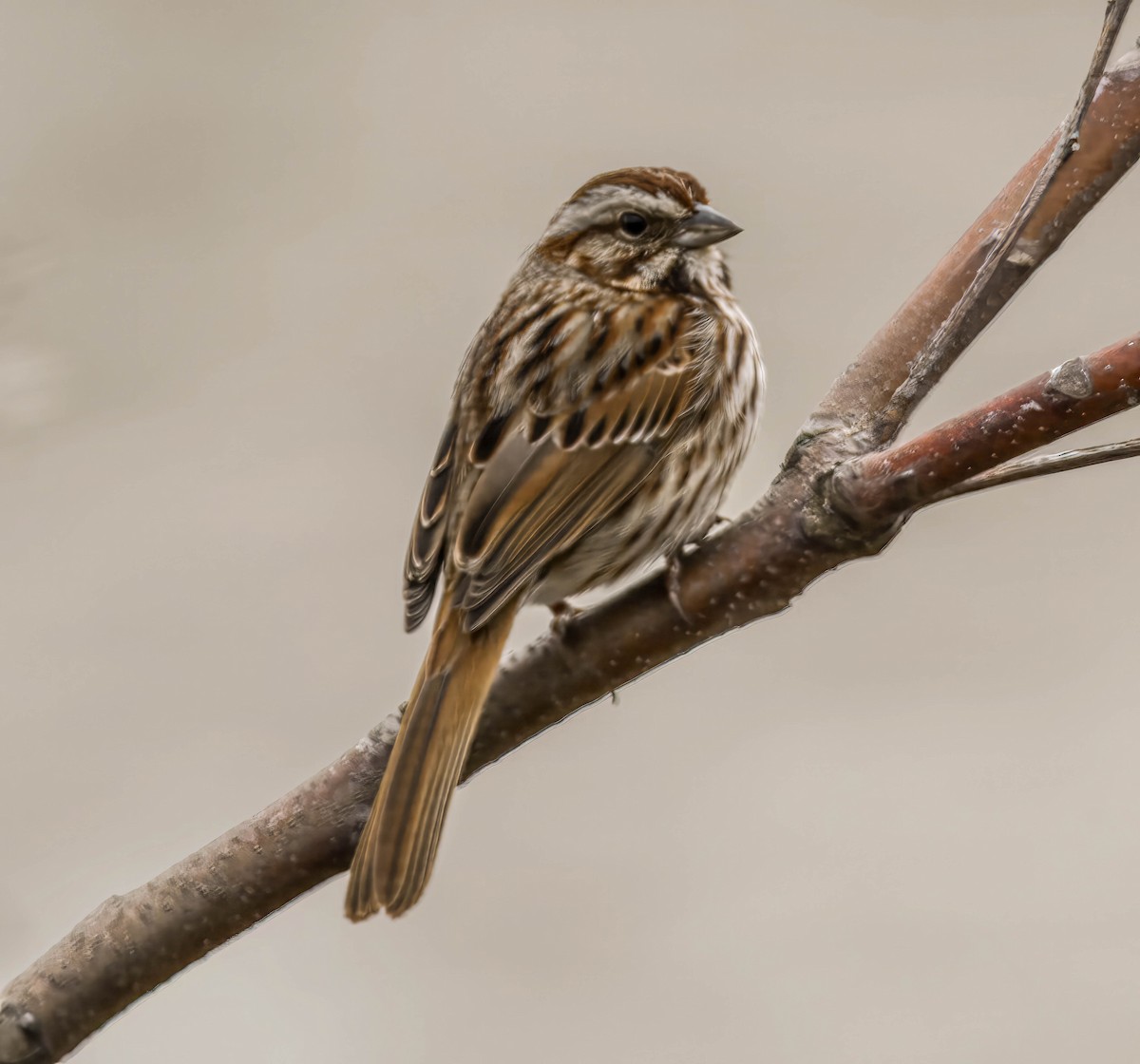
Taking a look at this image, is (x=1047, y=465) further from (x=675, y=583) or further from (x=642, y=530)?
(x=642, y=530)

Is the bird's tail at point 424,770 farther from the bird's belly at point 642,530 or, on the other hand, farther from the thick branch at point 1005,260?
the thick branch at point 1005,260

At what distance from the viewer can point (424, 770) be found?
4.93 ft

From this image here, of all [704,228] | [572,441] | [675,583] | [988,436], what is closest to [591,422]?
[572,441]

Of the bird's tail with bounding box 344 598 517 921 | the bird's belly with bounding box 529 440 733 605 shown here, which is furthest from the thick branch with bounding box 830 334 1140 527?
the bird's belly with bounding box 529 440 733 605

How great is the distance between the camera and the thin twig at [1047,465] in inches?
46.7

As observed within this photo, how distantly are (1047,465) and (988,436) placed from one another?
0.29 ft

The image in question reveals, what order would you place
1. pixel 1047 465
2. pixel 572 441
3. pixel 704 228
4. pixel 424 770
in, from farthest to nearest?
1. pixel 704 228
2. pixel 572 441
3. pixel 424 770
4. pixel 1047 465

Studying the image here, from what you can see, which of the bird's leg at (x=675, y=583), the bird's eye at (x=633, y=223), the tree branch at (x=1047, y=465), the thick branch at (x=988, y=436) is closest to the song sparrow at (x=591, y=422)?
the bird's eye at (x=633, y=223)

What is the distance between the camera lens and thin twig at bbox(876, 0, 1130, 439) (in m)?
1.21

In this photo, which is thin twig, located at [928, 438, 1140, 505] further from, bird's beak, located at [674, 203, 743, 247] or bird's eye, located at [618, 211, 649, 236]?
bird's eye, located at [618, 211, 649, 236]

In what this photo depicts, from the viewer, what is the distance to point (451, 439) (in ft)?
6.95

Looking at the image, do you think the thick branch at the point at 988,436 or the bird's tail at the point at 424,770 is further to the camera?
the bird's tail at the point at 424,770

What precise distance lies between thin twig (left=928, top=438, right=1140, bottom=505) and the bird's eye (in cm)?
105

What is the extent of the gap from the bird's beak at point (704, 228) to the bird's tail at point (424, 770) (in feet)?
2.57
